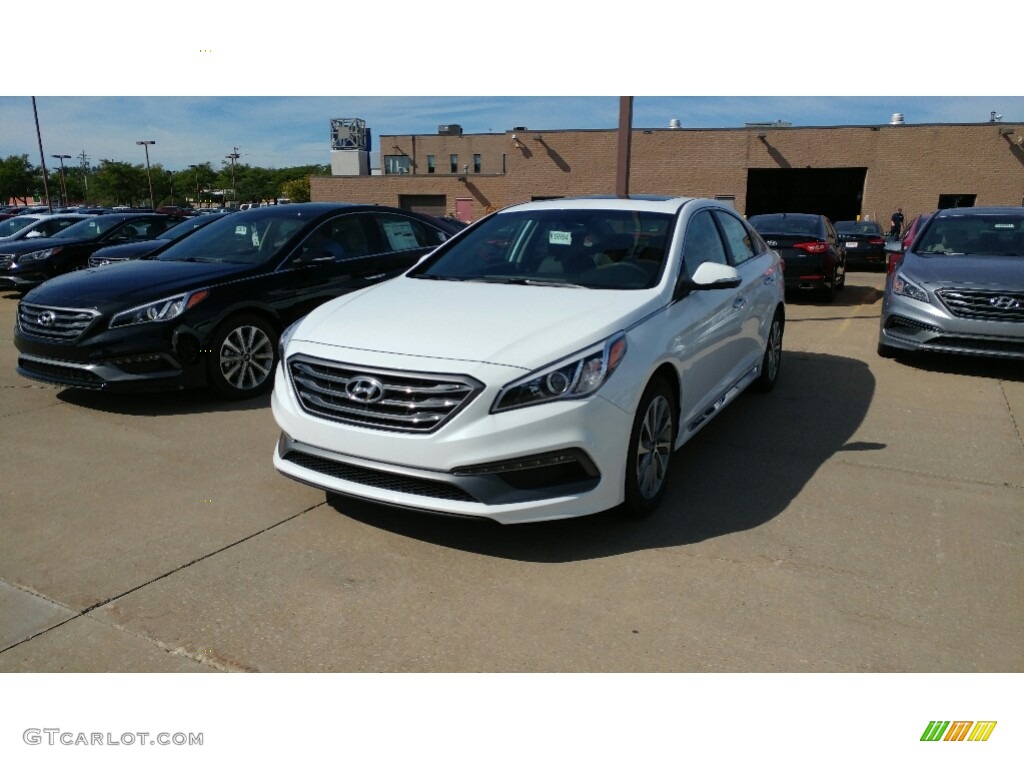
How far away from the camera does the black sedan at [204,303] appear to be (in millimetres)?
5812

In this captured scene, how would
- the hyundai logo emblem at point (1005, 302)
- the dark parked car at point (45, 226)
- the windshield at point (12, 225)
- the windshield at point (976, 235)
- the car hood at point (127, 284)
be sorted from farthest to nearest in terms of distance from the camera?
the windshield at point (12, 225), the dark parked car at point (45, 226), the windshield at point (976, 235), the hyundai logo emblem at point (1005, 302), the car hood at point (127, 284)

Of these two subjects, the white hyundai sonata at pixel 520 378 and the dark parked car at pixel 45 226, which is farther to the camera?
the dark parked car at pixel 45 226

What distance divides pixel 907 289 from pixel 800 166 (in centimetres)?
3171

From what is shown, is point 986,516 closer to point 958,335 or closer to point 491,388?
point 491,388

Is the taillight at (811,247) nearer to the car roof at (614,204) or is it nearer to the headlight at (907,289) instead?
the headlight at (907,289)

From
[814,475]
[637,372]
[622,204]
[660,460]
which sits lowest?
[814,475]

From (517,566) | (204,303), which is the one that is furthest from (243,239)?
(517,566)

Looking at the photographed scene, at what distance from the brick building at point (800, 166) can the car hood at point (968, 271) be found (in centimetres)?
2633

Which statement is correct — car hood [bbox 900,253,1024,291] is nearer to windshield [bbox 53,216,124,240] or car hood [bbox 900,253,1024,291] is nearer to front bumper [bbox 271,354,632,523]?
front bumper [bbox 271,354,632,523]

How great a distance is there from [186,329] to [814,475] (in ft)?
14.7

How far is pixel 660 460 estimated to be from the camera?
163 inches

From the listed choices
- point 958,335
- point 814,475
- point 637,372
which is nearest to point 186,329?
point 637,372

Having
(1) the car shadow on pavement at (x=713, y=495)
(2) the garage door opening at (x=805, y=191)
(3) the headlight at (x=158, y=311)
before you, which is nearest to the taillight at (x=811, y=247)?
(1) the car shadow on pavement at (x=713, y=495)

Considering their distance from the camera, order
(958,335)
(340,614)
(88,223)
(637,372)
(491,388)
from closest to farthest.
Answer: (340,614)
(491,388)
(637,372)
(958,335)
(88,223)
